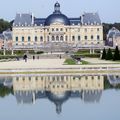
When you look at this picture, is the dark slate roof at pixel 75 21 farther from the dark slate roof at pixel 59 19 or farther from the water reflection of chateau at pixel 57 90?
the water reflection of chateau at pixel 57 90

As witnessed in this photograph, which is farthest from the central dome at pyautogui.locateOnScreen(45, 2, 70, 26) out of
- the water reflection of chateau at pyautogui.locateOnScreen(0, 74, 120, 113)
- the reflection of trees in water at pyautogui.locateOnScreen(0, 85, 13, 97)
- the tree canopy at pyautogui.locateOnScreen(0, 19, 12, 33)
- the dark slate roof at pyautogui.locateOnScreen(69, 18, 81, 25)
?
the reflection of trees in water at pyautogui.locateOnScreen(0, 85, 13, 97)

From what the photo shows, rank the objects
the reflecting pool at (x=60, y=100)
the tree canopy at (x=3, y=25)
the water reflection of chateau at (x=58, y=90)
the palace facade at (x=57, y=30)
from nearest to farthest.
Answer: the reflecting pool at (x=60, y=100)
the water reflection of chateau at (x=58, y=90)
the palace facade at (x=57, y=30)
the tree canopy at (x=3, y=25)

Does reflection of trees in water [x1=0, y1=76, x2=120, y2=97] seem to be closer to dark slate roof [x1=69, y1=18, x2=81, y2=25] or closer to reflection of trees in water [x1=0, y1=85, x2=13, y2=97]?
reflection of trees in water [x1=0, y1=85, x2=13, y2=97]

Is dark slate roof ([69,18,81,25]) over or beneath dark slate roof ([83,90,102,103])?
over

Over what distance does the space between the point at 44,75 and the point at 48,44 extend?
43.9 metres

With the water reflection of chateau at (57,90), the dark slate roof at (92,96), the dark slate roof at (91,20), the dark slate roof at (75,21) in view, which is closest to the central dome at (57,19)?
the dark slate roof at (75,21)

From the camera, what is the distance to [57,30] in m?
70.1

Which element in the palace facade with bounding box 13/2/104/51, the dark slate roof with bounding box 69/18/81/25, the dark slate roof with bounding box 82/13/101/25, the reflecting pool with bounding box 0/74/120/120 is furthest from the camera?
the dark slate roof with bounding box 69/18/81/25

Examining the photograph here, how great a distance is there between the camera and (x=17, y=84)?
60.5ft

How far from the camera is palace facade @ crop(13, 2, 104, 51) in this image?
69.2 m

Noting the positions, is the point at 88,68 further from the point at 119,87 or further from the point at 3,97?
the point at 3,97

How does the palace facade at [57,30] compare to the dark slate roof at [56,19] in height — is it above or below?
below

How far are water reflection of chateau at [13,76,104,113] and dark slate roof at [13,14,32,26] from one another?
49.3 meters

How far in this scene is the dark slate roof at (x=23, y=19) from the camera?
68750mm
